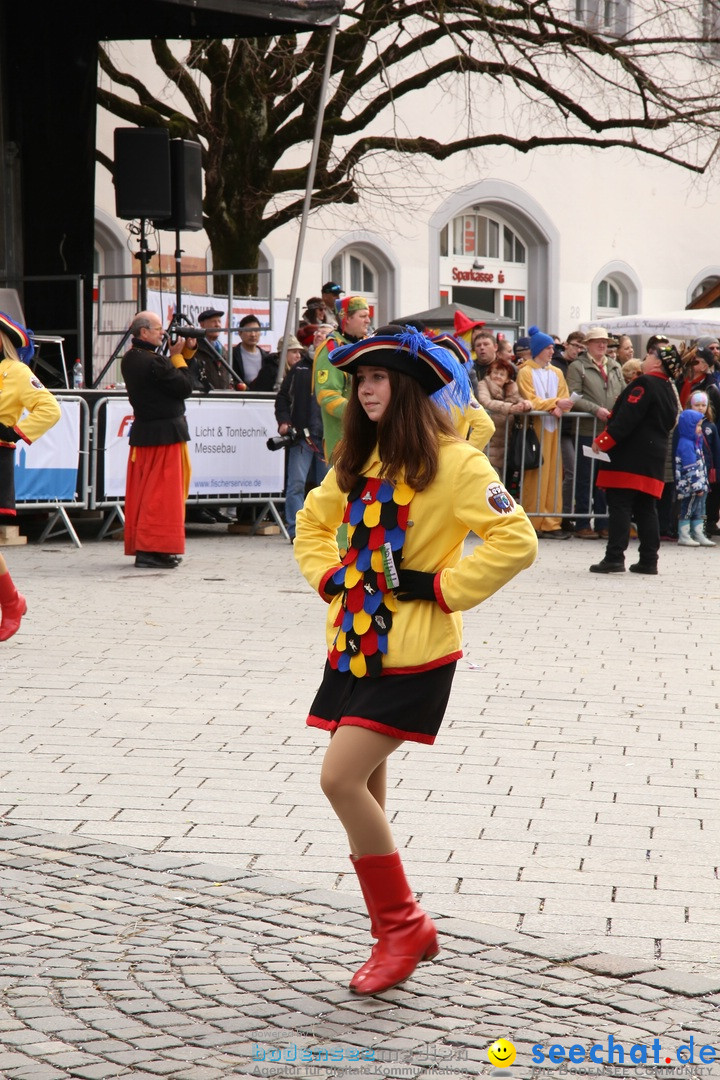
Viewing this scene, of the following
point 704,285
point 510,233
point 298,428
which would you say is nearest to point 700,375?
point 298,428

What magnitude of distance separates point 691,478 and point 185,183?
5.87m

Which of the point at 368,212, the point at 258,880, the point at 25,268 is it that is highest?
the point at 368,212

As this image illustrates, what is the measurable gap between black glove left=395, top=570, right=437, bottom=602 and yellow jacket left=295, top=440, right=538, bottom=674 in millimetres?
24

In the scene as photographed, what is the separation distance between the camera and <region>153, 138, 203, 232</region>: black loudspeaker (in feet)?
51.5

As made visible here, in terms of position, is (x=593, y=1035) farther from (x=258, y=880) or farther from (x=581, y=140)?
(x=581, y=140)

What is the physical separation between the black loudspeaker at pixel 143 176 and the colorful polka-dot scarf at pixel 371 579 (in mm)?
12127

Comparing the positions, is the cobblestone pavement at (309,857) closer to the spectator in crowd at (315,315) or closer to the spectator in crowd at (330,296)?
the spectator in crowd at (315,315)

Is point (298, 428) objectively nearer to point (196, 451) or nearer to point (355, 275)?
point (196, 451)

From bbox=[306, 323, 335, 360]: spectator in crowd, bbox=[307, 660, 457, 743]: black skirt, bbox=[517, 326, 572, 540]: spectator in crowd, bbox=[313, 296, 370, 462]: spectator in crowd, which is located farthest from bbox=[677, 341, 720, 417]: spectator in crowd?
bbox=[307, 660, 457, 743]: black skirt

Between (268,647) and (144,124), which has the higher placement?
(144,124)

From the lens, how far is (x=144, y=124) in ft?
65.4

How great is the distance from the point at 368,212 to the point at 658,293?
324 inches

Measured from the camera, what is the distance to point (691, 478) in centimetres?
1429

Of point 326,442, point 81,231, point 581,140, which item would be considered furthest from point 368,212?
point 326,442
